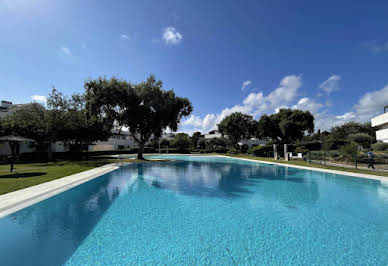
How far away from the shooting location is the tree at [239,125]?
41.0 meters

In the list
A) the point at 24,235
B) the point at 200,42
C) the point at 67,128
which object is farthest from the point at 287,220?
the point at 67,128

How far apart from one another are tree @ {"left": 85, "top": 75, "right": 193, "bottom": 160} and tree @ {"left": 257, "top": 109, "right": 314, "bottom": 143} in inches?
898

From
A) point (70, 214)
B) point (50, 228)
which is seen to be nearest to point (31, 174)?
point (70, 214)

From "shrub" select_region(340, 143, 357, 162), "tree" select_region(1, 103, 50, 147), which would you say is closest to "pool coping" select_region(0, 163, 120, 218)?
"tree" select_region(1, 103, 50, 147)

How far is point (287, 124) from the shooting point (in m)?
34.5

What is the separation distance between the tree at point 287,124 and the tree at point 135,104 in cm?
2280

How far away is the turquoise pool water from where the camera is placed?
12.1 ft

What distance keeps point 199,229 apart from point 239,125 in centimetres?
3759

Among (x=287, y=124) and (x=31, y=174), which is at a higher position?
(x=287, y=124)

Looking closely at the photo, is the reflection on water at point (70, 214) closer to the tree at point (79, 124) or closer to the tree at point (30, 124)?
the tree at point (79, 124)

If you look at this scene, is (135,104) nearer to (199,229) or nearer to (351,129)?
(199,229)

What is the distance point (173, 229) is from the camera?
5.02m

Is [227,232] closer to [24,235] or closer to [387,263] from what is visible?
[387,263]

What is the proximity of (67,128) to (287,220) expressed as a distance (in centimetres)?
2997
